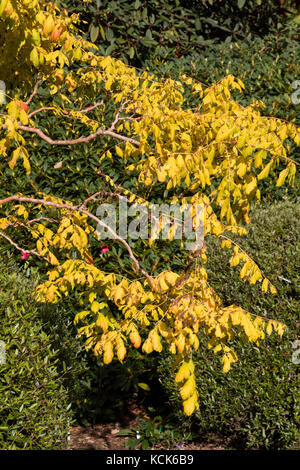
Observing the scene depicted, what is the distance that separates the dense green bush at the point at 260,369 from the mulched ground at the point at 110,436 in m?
0.17

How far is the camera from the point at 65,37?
12.4 feet

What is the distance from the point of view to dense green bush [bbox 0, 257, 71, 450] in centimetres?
322

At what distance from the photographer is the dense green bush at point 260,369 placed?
3.92 m

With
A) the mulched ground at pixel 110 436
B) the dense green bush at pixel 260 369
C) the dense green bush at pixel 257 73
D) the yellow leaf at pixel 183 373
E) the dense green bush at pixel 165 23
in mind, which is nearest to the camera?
the yellow leaf at pixel 183 373

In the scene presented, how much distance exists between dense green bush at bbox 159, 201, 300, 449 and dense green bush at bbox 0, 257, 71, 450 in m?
1.22

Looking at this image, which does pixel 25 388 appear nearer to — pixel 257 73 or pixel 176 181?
pixel 176 181

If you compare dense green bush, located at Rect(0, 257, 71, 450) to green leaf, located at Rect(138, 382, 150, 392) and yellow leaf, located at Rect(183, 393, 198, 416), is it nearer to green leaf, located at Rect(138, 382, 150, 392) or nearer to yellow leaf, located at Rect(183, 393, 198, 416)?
yellow leaf, located at Rect(183, 393, 198, 416)

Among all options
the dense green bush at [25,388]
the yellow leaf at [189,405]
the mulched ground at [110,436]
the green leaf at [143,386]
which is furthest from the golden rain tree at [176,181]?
the green leaf at [143,386]

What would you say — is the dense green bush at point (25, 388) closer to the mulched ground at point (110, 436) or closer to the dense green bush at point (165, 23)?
the mulched ground at point (110, 436)

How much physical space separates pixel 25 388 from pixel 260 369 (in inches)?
66.9

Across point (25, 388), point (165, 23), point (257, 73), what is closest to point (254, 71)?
point (257, 73)

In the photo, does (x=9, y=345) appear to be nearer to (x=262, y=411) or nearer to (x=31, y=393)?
(x=31, y=393)
